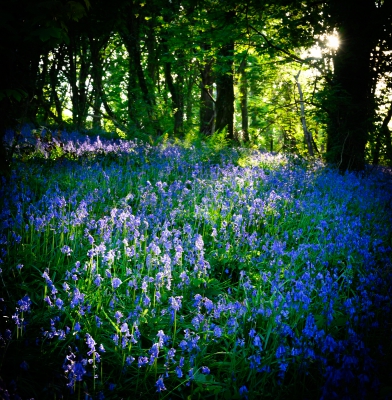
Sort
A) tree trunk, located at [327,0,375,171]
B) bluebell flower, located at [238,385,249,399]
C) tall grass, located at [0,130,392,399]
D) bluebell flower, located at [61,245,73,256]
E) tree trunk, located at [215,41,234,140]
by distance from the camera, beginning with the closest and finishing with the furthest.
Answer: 1. bluebell flower, located at [238,385,249,399]
2. tall grass, located at [0,130,392,399]
3. bluebell flower, located at [61,245,73,256]
4. tree trunk, located at [327,0,375,171]
5. tree trunk, located at [215,41,234,140]

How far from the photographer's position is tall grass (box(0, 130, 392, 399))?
1752 mm

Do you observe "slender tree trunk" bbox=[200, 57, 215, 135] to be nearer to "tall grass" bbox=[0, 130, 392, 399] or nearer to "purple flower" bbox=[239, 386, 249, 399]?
"tall grass" bbox=[0, 130, 392, 399]

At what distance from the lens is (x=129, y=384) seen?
1791mm

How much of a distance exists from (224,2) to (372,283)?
7582 millimetres

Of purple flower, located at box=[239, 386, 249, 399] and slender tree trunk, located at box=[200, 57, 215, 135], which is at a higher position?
slender tree trunk, located at box=[200, 57, 215, 135]

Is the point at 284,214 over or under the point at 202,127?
under

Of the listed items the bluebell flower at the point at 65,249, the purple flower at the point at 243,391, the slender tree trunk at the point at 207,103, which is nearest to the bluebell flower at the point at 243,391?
the purple flower at the point at 243,391

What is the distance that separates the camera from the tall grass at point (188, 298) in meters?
1.75

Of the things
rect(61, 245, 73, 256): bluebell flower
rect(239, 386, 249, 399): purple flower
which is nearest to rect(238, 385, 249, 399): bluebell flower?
rect(239, 386, 249, 399): purple flower

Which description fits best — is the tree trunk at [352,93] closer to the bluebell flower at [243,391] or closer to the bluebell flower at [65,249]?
the bluebell flower at [65,249]

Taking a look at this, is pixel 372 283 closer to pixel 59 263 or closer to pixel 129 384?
pixel 129 384

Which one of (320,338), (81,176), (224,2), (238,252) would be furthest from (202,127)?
(320,338)

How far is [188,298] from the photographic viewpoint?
8.71ft

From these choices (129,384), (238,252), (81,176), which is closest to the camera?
(129,384)
